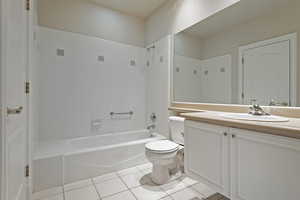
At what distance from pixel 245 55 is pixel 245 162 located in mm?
1169

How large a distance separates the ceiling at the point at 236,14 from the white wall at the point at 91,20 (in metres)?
1.32

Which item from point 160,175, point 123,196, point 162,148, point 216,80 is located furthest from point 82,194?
point 216,80

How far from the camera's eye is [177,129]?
2.09 m

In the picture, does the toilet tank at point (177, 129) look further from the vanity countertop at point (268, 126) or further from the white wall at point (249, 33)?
the vanity countertop at point (268, 126)

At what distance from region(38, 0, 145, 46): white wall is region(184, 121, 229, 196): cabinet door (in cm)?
223

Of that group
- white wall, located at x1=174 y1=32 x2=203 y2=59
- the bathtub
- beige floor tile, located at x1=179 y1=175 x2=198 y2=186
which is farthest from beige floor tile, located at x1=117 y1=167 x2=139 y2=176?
white wall, located at x1=174 y1=32 x2=203 y2=59

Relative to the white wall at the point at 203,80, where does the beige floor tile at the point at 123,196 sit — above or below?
below

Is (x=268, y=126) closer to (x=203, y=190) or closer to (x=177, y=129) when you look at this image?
(x=203, y=190)

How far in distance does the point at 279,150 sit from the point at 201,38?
66.2 inches

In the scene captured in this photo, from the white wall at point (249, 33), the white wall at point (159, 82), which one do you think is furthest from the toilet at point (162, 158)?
the white wall at point (249, 33)

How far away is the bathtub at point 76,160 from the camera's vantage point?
1.60 meters

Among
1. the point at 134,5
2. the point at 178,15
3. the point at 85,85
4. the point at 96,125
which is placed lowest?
the point at 96,125

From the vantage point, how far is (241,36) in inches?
63.2

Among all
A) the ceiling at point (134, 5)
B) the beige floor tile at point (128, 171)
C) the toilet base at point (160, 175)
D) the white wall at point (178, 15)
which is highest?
the ceiling at point (134, 5)
